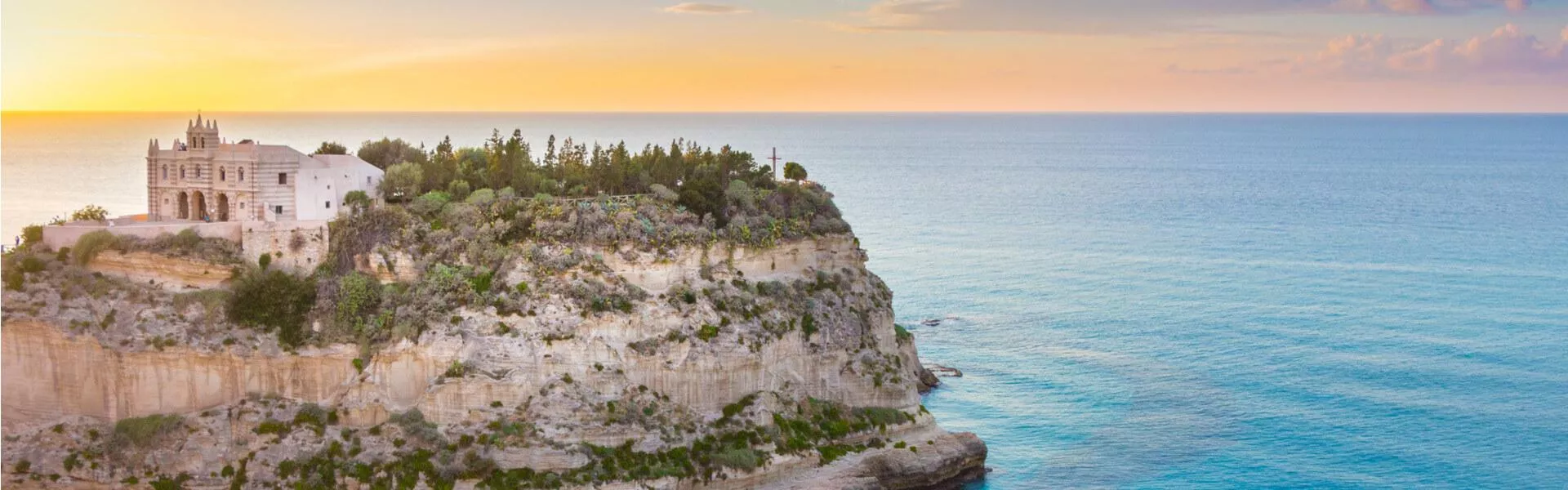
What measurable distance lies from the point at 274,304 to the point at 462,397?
28.3ft

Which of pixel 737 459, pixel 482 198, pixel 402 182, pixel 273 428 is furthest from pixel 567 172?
pixel 273 428

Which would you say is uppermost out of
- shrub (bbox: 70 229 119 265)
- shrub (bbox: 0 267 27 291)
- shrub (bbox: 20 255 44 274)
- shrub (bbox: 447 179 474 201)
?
shrub (bbox: 447 179 474 201)

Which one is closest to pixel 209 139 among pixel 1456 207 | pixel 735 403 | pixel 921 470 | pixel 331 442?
pixel 331 442

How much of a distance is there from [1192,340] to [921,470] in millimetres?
28162

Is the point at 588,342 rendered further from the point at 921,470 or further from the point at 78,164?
the point at 78,164

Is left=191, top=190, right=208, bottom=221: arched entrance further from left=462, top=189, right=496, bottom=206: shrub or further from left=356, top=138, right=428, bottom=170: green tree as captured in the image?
left=462, top=189, right=496, bottom=206: shrub

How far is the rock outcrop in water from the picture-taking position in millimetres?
54562

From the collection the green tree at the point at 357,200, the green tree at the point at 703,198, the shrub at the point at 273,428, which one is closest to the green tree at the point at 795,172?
the green tree at the point at 703,198

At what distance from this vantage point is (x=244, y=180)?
201 ft

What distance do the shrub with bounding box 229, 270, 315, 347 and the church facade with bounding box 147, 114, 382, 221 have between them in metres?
3.84

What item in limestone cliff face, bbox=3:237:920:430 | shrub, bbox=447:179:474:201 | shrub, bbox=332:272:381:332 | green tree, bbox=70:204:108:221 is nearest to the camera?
limestone cliff face, bbox=3:237:920:430

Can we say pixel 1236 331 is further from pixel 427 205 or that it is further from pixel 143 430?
pixel 143 430

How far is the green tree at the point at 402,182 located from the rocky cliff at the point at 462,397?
5601 millimetres

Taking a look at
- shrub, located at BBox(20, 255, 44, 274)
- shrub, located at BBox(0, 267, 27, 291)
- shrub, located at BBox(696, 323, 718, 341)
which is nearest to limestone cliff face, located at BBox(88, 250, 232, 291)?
shrub, located at BBox(20, 255, 44, 274)
